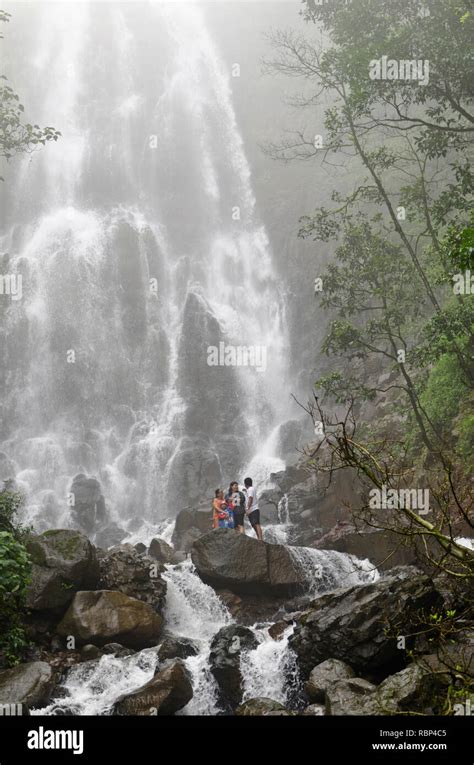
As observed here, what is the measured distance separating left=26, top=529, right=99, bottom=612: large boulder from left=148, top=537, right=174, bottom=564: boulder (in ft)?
16.6

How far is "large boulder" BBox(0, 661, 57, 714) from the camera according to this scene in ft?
28.1

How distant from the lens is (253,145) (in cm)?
4109

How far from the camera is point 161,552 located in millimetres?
17406

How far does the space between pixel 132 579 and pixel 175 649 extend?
2.25m

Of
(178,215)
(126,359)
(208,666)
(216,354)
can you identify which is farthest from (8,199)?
(208,666)

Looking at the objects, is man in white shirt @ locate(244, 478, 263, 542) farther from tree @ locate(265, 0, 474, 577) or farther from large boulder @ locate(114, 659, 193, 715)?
large boulder @ locate(114, 659, 193, 715)

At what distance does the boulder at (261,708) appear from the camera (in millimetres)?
8078

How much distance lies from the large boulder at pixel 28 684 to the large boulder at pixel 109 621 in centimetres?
154

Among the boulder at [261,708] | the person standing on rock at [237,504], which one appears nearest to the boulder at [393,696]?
the boulder at [261,708]

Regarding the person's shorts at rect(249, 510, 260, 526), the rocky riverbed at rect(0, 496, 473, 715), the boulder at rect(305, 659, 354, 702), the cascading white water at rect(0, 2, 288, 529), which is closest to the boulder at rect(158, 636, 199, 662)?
the rocky riverbed at rect(0, 496, 473, 715)

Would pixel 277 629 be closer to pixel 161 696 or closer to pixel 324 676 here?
pixel 324 676

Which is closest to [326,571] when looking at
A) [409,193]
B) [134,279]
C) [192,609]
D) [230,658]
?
[192,609]

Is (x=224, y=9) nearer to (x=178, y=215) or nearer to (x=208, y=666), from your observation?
(x=178, y=215)

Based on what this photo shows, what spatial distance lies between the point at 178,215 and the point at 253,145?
8.07 meters
